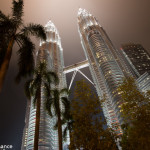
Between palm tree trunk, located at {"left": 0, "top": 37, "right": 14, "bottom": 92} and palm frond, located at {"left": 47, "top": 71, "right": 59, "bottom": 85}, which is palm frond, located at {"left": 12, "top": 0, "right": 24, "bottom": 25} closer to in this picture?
palm tree trunk, located at {"left": 0, "top": 37, "right": 14, "bottom": 92}

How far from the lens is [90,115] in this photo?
11852 millimetres

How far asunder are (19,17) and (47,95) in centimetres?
890

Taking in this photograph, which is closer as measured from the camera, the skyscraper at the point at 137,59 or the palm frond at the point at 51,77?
the palm frond at the point at 51,77

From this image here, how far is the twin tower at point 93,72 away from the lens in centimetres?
10756

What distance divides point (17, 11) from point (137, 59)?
7519 inches

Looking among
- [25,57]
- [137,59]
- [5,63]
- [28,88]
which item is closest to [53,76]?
[28,88]

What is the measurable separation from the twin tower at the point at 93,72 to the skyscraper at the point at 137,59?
146 ft

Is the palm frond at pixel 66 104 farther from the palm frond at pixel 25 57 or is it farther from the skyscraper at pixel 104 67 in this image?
the skyscraper at pixel 104 67

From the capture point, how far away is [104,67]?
120188 mm

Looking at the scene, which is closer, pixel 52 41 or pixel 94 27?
pixel 94 27

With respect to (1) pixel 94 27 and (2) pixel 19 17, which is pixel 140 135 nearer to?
(2) pixel 19 17

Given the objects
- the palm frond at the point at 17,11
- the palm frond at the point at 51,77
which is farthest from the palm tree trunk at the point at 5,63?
the palm frond at the point at 51,77

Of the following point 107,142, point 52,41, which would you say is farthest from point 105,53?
point 107,142

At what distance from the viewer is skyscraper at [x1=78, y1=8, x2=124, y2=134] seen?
351 ft
